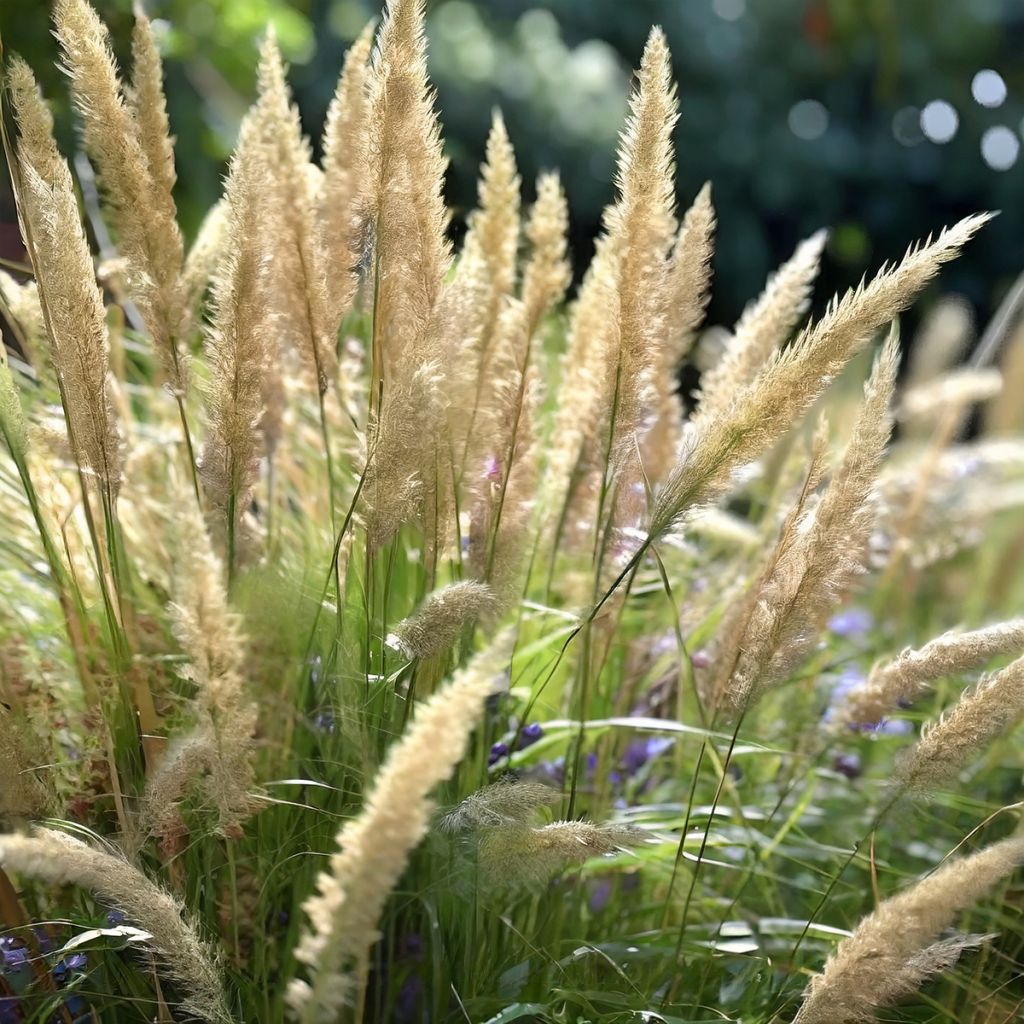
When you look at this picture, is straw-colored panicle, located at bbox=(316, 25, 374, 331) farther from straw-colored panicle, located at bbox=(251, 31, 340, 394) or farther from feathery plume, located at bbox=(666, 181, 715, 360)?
feathery plume, located at bbox=(666, 181, 715, 360)

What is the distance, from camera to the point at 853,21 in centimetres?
568

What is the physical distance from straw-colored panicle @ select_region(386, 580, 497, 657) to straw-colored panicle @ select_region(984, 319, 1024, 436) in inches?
81.8

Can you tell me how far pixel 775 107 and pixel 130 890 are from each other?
571cm

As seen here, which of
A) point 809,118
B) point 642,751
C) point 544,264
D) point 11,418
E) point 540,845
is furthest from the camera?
point 809,118

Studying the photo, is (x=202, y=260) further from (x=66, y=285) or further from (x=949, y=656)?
(x=949, y=656)

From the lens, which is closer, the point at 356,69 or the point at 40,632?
the point at 356,69

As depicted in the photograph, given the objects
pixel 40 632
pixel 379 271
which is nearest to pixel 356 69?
pixel 379 271

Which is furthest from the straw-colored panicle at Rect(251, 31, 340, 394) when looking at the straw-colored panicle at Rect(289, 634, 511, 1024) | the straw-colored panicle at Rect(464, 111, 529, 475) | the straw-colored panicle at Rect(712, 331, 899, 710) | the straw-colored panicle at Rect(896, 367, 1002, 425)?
the straw-colored panicle at Rect(896, 367, 1002, 425)

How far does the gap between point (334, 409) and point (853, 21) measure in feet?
17.0

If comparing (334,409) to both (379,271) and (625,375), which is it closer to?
(379,271)

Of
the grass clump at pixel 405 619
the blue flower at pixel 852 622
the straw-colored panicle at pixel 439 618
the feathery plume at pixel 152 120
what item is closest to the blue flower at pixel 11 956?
the grass clump at pixel 405 619

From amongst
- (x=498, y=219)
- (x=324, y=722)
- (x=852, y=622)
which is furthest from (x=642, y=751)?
(x=498, y=219)

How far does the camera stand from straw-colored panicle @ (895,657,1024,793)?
0.88 metres

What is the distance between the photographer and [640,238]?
100 centimetres
